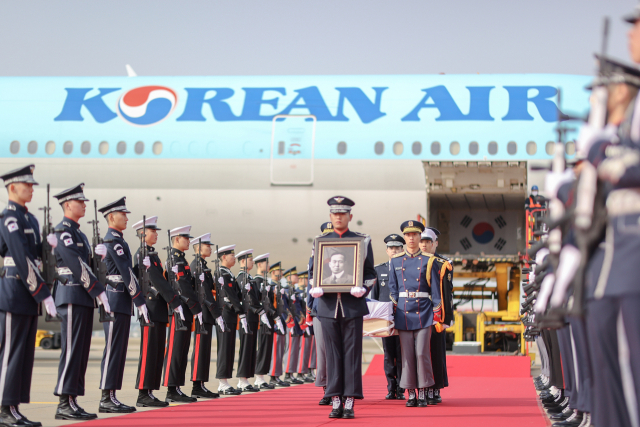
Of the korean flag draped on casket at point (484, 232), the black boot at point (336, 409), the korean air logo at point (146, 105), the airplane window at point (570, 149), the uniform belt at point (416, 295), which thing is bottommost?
the black boot at point (336, 409)

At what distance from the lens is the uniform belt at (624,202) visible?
2521 mm

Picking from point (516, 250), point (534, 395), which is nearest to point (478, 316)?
point (516, 250)

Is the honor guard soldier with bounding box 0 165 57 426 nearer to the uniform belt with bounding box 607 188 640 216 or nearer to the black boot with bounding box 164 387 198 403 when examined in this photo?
the black boot with bounding box 164 387 198 403

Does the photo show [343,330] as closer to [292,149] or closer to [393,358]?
[393,358]

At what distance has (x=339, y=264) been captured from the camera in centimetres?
553

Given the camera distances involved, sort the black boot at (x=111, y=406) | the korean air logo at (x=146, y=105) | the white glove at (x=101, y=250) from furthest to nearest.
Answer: the korean air logo at (x=146, y=105)
the black boot at (x=111, y=406)
the white glove at (x=101, y=250)

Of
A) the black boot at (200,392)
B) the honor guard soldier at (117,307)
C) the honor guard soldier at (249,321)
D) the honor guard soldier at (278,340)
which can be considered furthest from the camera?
the honor guard soldier at (278,340)

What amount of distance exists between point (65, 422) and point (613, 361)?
376 cm

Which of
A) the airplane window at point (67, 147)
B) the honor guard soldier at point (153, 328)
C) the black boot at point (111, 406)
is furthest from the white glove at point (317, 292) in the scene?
the airplane window at point (67, 147)

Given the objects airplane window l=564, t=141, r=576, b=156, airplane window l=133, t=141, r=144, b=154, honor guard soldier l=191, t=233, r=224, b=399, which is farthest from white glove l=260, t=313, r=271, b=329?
airplane window l=564, t=141, r=576, b=156

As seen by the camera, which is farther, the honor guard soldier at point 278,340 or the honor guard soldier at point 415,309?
the honor guard soldier at point 278,340

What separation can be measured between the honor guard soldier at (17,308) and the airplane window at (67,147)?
7.60 meters

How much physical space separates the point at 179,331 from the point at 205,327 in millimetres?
677

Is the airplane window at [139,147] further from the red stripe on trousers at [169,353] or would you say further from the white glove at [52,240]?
the white glove at [52,240]
